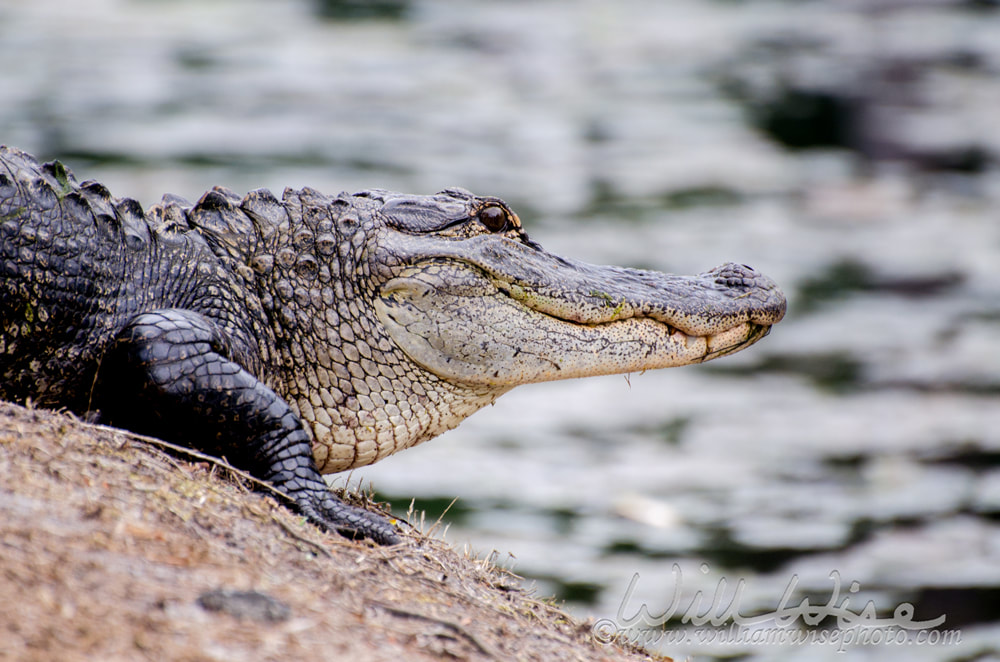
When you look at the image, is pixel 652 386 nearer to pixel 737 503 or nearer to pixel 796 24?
pixel 737 503

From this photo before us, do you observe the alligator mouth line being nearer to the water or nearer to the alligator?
the alligator

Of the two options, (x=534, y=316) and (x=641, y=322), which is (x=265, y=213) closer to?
(x=534, y=316)

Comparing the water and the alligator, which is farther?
the water

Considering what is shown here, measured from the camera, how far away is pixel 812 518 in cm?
754

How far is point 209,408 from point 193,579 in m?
0.80

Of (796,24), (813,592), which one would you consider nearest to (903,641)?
(813,592)

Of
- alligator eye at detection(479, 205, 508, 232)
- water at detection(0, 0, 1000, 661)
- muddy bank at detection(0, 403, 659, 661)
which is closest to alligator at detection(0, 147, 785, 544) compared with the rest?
alligator eye at detection(479, 205, 508, 232)

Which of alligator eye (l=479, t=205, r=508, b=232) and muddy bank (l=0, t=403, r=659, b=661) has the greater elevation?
alligator eye (l=479, t=205, r=508, b=232)

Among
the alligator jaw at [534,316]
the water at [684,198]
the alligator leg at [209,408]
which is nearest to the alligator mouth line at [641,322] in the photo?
the alligator jaw at [534,316]

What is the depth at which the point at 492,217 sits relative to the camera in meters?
3.85

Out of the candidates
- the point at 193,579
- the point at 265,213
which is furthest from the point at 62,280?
the point at 193,579

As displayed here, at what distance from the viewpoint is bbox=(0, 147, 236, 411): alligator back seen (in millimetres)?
3221

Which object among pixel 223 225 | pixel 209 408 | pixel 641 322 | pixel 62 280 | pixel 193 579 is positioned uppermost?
pixel 223 225

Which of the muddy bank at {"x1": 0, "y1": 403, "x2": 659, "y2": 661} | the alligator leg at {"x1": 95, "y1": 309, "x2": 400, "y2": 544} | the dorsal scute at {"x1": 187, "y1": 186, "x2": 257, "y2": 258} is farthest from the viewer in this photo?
the dorsal scute at {"x1": 187, "y1": 186, "x2": 257, "y2": 258}
